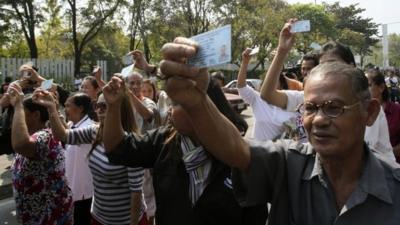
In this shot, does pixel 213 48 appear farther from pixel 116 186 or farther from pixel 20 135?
pixel 20 135

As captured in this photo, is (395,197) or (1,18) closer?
(395,197)

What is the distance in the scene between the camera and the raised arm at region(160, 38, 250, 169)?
4.37 ft

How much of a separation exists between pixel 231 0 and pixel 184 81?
30.0 meters

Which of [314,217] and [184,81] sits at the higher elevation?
[184,81]

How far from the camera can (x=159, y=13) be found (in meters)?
28.6

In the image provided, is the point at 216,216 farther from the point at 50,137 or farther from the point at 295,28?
the point at 50,137

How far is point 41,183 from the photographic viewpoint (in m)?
3.38

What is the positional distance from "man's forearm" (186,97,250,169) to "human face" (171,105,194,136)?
20.7 inches

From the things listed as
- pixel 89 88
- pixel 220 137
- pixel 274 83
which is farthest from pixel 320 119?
pixel 89 88

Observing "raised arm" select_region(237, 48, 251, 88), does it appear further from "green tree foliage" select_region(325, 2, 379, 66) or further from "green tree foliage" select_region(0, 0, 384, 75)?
"green tree foliage" select_region(325, 2, 379, 66)

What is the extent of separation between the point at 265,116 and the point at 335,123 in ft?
8.28

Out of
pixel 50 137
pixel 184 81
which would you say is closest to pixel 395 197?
pixel 184 81

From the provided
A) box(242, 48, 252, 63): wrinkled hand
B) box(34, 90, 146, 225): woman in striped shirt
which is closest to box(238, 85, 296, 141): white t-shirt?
box(242, 48, 252, 63): wrinkled hand

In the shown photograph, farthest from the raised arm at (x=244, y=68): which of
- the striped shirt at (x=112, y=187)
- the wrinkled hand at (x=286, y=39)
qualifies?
the striped shirt at (x=112, y=187)
